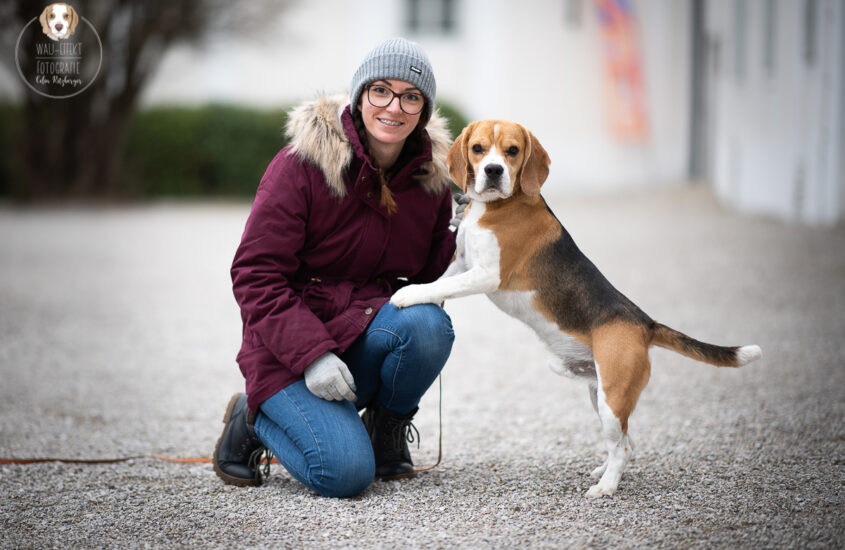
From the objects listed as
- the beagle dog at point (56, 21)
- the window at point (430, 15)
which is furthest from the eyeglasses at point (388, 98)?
the window at point (430, 15)

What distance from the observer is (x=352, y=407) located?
3.56m

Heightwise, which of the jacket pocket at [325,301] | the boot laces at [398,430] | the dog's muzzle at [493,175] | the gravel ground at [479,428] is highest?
the dog's muzzle at [493,175]

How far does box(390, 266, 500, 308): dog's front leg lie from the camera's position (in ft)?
11.1

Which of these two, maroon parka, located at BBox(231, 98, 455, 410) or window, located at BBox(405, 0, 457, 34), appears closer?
maroon parka, located at BBox(231, 98, 455, 410)

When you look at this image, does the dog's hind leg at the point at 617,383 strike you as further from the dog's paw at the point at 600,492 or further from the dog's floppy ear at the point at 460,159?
the dog's floppy ear at the point at 460,159

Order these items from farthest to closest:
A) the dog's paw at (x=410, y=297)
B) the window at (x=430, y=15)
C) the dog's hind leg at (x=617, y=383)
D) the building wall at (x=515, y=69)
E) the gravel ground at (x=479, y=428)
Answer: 1. the window at (x=430, y=15)
2. the building wall at (x=515, y=69)
3. the dog's paw at (x=410, y=297)
4. the dog's hind leg at (x=617, y=383)
5. the gravel ground at (x=479, y=428)

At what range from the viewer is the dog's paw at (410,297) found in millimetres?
3443

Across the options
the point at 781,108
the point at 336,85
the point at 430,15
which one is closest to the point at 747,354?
the point at 781,108

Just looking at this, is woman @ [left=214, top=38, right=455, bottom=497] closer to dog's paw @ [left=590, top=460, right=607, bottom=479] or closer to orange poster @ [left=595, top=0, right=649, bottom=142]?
dog's paw @ [left=590, top=460, right=607, bottom=479]

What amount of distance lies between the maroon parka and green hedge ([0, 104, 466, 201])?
16.4 meters

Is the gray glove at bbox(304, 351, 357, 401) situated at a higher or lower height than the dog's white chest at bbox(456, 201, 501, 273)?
lower

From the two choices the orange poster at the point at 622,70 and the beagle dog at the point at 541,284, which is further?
the orange poster at the point at 622,70

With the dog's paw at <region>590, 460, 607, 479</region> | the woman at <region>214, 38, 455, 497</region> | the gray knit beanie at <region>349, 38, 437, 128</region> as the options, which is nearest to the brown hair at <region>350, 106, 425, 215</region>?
the woman at <region>214, 38, 455, 497</region>

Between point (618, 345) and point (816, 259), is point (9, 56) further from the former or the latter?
point (618, 345)
